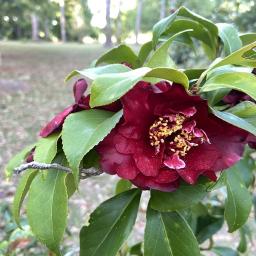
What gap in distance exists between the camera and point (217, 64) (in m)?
0.61

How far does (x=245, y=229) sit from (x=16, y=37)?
29.2 metres

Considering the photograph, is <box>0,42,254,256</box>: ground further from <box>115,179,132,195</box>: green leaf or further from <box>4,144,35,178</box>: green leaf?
<box>4,144,35,178</box>: green leaf

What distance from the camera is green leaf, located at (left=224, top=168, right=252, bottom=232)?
77 centimetres

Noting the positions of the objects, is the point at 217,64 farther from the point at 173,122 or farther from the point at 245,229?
the point at 245,229

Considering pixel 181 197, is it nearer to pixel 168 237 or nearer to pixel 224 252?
pixel 168 237

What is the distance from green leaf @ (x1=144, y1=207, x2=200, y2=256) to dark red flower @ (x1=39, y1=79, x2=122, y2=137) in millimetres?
204

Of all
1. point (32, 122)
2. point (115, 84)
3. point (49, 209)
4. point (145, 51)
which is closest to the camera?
point (115, 84)

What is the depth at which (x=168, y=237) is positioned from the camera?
0.72 meters

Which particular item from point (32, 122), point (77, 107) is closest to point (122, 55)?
point (77, 107)

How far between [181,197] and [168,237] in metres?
0.08

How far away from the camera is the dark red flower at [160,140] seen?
61cm

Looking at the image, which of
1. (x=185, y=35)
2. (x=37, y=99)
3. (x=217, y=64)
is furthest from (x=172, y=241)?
(x=37, y=99)

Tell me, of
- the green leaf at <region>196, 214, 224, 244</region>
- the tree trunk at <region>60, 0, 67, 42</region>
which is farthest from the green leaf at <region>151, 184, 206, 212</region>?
the tree trunk at <region>60, 0, 67, 42</region>

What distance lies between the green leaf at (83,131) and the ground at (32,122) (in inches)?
19.4
